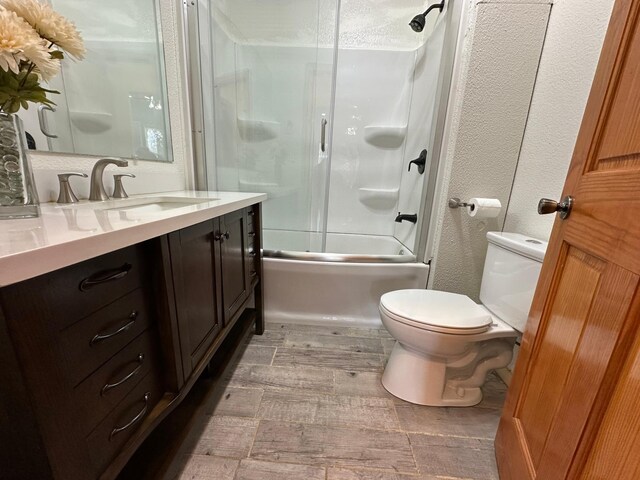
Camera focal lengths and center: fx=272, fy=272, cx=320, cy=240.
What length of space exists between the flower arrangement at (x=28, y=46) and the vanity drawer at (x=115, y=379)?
0.59m

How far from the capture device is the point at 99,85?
1099 mm

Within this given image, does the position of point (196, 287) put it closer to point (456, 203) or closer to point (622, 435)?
point (622, 435)

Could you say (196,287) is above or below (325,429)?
above

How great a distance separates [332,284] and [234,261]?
28.4 inches

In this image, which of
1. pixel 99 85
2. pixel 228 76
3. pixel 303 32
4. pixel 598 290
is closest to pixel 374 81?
pixel 303 32

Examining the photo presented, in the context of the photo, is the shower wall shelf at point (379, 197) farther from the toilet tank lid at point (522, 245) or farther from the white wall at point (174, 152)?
the white wall at point (174, 152)

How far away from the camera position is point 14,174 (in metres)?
0.63

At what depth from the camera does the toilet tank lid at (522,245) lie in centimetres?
99

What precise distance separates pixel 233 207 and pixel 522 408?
3.87ft

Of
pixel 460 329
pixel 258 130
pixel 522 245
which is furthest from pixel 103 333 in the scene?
pixel 258 130

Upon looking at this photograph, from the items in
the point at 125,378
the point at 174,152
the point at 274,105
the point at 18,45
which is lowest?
the point at 125,378

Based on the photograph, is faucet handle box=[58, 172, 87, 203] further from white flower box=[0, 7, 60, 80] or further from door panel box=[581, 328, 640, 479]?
door panel box=[581, 328, 640, 479]

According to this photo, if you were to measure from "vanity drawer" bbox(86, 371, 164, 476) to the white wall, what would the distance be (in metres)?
0.78

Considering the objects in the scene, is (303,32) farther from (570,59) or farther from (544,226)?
(544,226)
